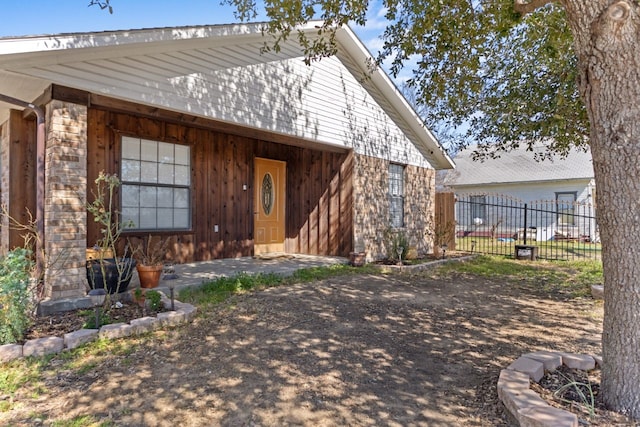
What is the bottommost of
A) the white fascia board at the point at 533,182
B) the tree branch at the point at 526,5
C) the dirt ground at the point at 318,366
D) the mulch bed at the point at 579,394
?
the dirt ground at the point at 318,366

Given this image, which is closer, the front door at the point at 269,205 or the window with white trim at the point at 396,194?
the front door at the point at 269,205

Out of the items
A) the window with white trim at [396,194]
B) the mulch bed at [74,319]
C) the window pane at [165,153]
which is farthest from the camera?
the window with white trim at [396,194]

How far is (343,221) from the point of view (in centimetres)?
859

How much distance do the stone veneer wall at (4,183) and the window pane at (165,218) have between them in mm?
2205

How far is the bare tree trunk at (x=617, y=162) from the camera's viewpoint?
2.22m

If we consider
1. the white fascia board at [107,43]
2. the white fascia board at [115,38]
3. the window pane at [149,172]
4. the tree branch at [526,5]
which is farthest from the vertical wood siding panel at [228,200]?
the tree branch at [526,5]

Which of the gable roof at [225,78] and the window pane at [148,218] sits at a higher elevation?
the gable roof at [225,78]

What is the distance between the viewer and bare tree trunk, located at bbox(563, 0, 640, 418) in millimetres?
2225

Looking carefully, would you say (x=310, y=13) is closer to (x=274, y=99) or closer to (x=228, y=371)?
(x=274, y=99)

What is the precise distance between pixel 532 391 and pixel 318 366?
5.24 feet

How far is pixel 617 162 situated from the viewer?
7.47ft

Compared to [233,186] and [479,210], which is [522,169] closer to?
[479,210]

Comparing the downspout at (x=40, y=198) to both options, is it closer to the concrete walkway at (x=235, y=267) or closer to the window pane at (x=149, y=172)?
the concrete walkway at (x=235, y=267)

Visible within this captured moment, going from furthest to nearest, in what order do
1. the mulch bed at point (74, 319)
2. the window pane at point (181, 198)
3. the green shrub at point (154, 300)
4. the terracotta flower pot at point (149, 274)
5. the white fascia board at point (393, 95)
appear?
the white fascia board at point (393, 95), the window pane at point (181, 198), the terracotta flower pot at point (149, 274), the green shrub at point (154, 300), the mulch bed at point (74, 319)
